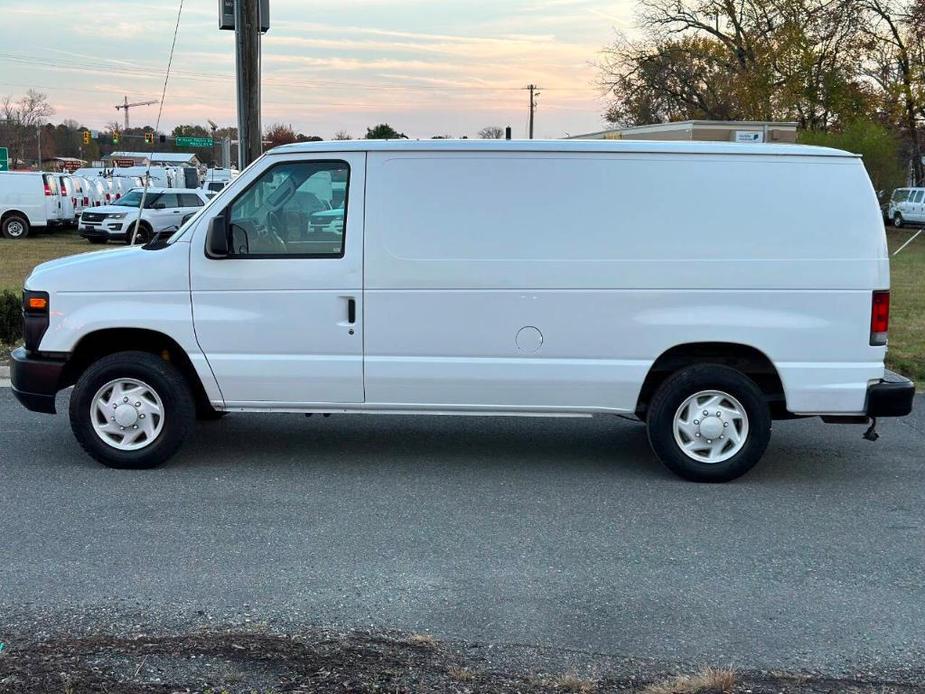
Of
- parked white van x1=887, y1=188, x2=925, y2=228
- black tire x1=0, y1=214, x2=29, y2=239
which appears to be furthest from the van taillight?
parked white van x1=887, y1=188, x2=925, y2=228

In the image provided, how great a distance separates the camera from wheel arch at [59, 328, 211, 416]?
6.32 m

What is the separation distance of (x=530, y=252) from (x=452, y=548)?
189 centimetres

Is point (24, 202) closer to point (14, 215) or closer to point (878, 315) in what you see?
point (14, 215)

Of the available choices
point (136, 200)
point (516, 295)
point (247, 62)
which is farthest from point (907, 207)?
point (516, 295)

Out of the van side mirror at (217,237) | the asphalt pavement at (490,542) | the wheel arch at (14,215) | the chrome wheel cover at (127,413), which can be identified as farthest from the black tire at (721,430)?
the wheel arch at (14,215)

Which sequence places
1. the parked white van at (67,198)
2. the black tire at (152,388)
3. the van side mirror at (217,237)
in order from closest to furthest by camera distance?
the van side mirror at (217,237) → the black tire at (152,388) → the parked white van at (67,198)

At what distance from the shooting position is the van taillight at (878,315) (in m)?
5.89

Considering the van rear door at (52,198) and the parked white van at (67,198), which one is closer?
the van rear door at (52,198)

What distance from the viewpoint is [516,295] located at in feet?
19.7

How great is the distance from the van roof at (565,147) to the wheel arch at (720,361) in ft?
3.84

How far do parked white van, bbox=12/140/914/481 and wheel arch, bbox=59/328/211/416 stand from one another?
0.11 m

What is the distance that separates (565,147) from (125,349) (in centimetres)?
306

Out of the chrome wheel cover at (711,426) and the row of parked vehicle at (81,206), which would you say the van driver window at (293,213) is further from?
the row of parked vehicle at (81,206)

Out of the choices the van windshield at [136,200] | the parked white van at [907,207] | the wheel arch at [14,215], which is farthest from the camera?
the parked white van at [907,207]
